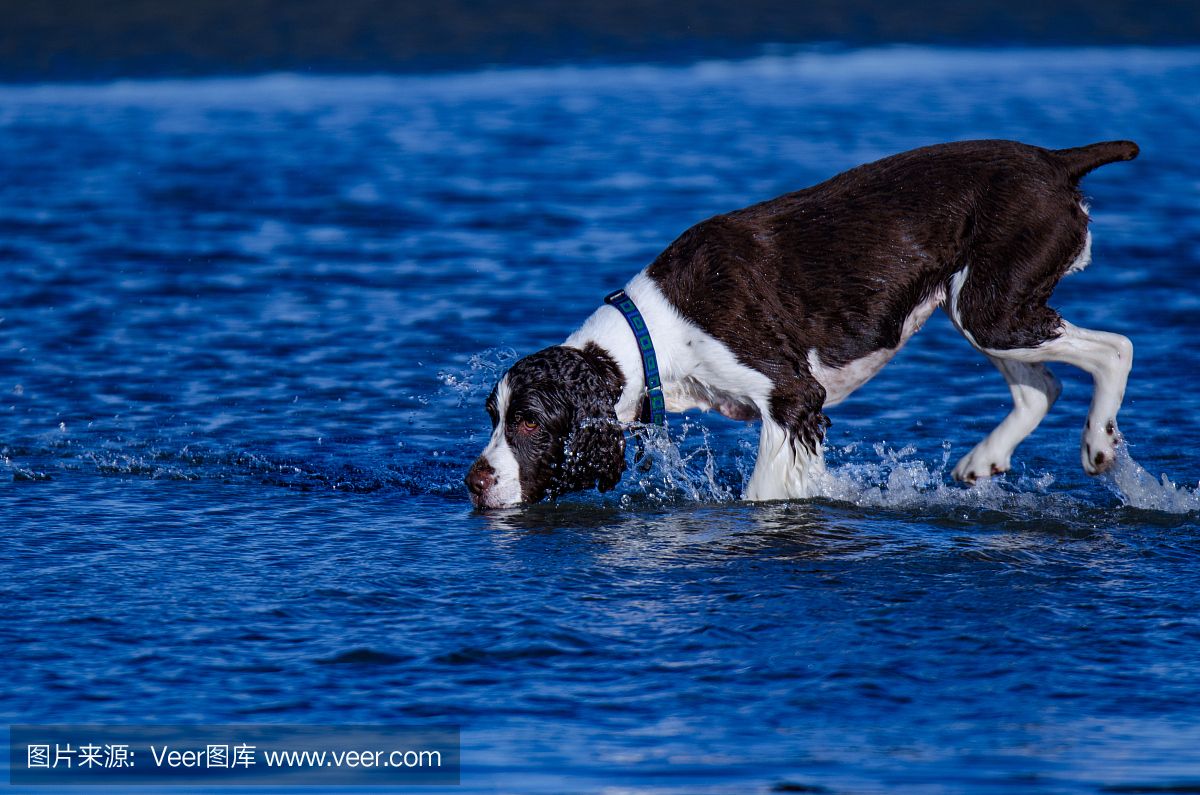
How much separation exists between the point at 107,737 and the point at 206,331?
17.7 feet

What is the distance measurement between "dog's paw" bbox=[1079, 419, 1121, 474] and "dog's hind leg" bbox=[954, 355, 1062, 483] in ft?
1.17

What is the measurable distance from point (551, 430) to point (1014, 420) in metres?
1.94

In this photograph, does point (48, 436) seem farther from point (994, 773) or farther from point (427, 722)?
point (994, 773)

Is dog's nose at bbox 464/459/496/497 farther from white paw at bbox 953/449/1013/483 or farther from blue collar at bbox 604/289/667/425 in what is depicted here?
white paw at bbox 953/449/1013/483

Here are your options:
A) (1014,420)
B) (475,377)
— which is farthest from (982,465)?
(475,377)

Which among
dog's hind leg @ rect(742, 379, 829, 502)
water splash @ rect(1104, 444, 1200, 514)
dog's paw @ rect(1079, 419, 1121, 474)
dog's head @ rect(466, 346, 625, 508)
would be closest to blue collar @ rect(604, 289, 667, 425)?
dog's head @ rect(466, 346, 625, 508)

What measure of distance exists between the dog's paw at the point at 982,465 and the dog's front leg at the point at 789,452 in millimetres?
718

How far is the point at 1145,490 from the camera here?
248 inches

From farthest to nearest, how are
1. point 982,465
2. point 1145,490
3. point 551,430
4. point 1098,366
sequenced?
1. point 982,465
2. point 1098,366
3. point 1145,490
4. point 551,430

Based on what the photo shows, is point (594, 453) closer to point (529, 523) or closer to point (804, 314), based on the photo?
point (529, 523)

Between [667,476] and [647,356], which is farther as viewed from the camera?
[667,476]

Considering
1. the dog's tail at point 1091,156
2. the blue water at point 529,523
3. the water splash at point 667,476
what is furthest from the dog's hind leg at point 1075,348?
the water splash at point 667,476

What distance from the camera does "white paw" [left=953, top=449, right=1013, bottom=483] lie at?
265 inches

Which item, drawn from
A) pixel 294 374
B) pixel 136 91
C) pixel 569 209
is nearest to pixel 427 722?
pixel 294 374
